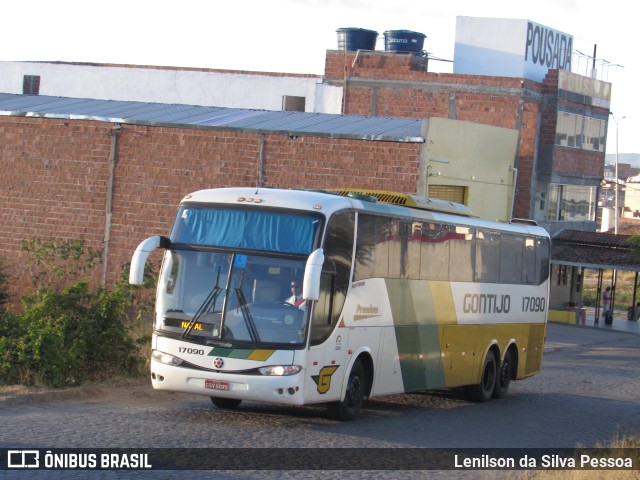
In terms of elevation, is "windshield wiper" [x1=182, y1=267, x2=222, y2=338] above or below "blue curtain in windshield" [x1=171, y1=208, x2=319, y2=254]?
below

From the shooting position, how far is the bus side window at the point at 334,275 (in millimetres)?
13383

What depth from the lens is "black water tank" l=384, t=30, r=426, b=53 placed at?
47.2 m


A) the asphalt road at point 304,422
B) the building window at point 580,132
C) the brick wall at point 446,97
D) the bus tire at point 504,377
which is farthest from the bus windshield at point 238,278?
the building window at point 580,132

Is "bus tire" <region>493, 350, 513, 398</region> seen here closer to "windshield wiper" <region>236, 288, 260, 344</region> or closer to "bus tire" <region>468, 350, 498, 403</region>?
"bus tire" <region>468, 350, 498, 403</region>

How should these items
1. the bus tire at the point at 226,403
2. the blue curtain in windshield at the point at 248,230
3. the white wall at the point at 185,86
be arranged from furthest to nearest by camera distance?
→ the white wall at the point at 185,86
the bus tire at the point at 226,403
the blue curtain in windshield at the point at 248,230

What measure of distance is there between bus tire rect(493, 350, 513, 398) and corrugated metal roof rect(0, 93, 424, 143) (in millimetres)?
7998

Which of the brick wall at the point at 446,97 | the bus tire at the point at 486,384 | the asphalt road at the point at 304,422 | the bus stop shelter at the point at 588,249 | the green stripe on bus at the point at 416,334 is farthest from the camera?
the bus stop shelter at the point at 588,249

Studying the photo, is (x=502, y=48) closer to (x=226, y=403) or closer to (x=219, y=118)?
(x=219, y=118)

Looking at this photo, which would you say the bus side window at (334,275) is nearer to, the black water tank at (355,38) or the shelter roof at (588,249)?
the black water tank at (355,38)

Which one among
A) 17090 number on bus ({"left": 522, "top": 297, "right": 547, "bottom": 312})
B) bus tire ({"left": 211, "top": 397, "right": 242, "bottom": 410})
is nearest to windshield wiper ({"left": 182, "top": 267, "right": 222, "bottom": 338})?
bus tire ({"left": 211, "top": 397, "right": 242, "bottom": 410})

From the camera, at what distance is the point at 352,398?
14.4 meters

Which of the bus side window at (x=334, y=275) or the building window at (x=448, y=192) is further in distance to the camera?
the building window at (x=448, y=192)

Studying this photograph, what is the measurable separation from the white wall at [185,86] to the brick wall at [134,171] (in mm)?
18034

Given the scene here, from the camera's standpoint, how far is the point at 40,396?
1437cm
